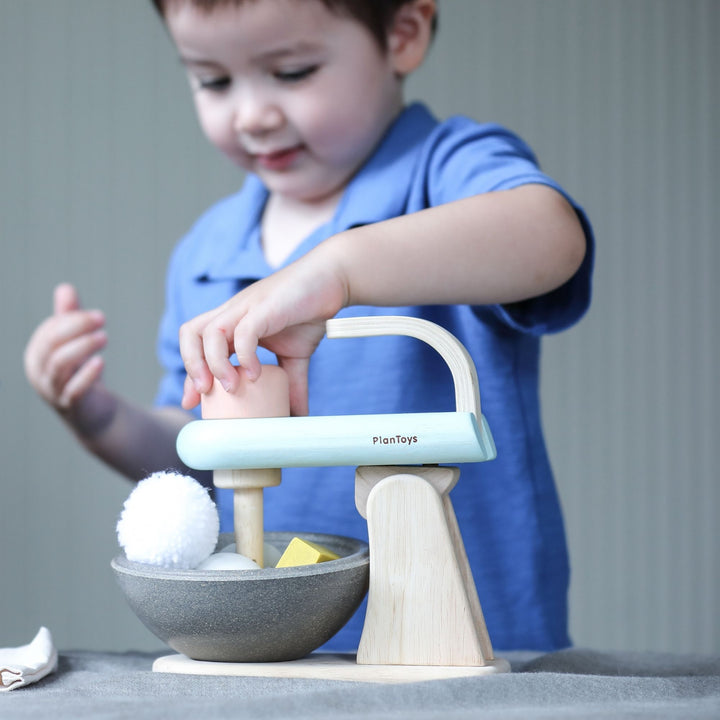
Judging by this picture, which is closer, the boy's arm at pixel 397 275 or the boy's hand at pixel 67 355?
the boy's arm at pixel 397 275

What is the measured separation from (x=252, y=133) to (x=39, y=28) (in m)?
1.36

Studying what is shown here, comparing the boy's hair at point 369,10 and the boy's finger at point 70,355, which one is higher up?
the boy's hair at point 369,10

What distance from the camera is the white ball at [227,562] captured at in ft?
Result: 1.83

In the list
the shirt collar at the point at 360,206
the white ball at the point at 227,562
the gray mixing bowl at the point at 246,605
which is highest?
the shirt collar at the point at 360,206

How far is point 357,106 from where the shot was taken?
3.00ft

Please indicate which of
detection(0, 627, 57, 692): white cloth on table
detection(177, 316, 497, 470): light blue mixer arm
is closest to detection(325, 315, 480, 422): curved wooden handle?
detection(177, 316, 497, 470): light blue mixer arm

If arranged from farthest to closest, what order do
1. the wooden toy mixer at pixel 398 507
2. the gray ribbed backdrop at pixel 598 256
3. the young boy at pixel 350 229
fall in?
the gray ribbed backdrop at pixel 598 256, the young boy at pixel 350 229, the wooden toy mixer at pixel 398 507

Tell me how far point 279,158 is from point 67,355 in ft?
0.94

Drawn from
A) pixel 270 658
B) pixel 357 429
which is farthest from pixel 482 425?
pixel 270 658

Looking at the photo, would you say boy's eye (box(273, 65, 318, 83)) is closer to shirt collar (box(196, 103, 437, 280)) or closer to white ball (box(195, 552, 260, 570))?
shirt collar (box(196, 103, 437, 280))

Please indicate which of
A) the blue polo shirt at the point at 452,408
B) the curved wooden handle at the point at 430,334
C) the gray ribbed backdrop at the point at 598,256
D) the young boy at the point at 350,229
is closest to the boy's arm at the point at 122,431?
the young boy at the point at 350,229

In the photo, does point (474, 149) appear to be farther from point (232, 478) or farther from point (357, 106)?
point (232, 478)

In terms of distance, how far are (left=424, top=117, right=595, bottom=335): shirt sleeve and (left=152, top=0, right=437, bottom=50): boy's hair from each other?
13cm

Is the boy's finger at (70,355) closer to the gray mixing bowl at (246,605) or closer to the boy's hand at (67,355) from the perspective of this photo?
the boy's hand at (67,355)
